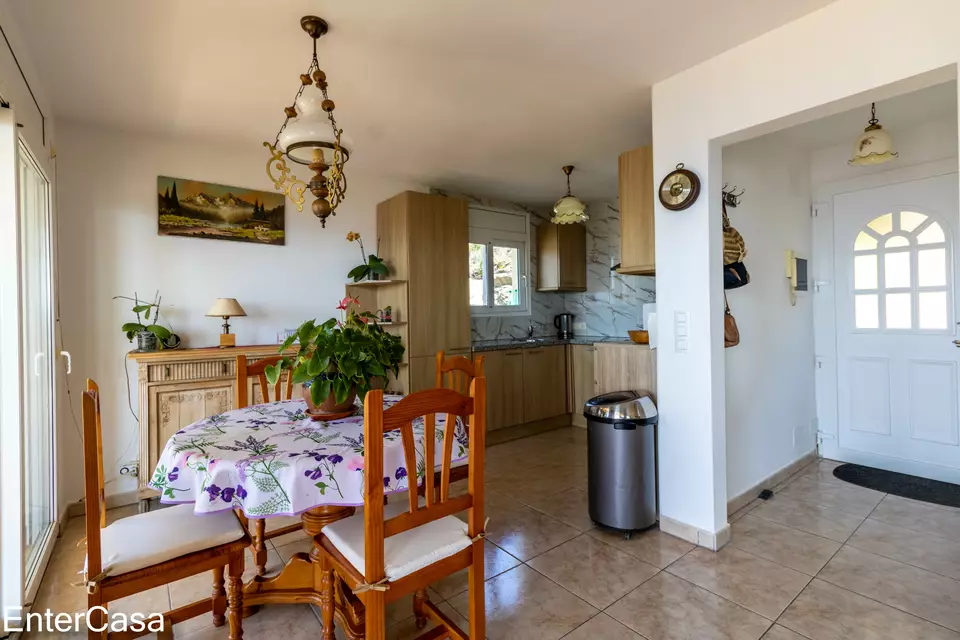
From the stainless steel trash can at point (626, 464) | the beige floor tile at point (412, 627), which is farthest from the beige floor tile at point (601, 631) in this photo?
the stainless steel trash can at point (626, 464)

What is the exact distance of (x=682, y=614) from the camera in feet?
6.35

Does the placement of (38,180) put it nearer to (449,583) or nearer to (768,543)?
(449,583)

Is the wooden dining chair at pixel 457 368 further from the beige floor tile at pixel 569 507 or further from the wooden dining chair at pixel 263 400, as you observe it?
the beige floor tile at pixel 569 507

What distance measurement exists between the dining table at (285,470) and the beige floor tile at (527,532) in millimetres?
927

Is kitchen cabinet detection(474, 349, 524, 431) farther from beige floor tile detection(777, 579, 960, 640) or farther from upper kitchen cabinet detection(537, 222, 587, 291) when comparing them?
beige floor tile detection(777, 579, 960, 640)

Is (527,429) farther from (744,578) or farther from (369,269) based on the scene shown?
(744,578)

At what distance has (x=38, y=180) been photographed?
103 inches

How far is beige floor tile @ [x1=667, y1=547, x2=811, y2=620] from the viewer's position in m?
2.01

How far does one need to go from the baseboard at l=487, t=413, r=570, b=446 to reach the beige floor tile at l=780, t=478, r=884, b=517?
2.23 metres

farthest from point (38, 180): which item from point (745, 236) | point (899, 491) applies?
point (899, 491)

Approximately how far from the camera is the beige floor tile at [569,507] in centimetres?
282

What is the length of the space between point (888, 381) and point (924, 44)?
2.66 metres

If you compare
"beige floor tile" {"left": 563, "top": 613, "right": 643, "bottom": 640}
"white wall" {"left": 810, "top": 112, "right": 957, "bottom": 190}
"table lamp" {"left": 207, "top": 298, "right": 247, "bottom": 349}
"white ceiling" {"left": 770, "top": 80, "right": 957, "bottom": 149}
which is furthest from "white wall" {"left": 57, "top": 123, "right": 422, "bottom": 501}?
"white wall" {"left": 810, "top": 112, "right": 957, "bottom": 190}

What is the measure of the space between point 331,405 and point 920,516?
3423 mm
